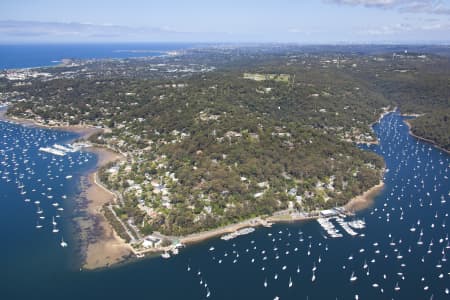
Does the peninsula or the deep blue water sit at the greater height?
the peninsula

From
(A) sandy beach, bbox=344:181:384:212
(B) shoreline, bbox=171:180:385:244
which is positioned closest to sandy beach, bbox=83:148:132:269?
(B) shoreline, bbox=171:180:385:244

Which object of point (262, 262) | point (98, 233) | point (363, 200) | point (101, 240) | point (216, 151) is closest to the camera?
point (262, 262)

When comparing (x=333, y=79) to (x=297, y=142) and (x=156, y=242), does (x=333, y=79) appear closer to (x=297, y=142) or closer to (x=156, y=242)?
(x=297, y=142)

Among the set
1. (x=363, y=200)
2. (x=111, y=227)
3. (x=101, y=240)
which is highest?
(x=363, y=200)

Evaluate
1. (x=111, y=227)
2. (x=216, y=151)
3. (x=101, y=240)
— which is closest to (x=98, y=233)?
(x=111, y=227)

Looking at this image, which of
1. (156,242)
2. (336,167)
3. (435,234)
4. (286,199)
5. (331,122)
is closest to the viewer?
(156,242)

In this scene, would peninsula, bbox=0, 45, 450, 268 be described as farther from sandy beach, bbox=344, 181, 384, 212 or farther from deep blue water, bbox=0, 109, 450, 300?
deep blue water, bbox=0, 109, 450, 300

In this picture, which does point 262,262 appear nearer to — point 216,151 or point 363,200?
point 363,200

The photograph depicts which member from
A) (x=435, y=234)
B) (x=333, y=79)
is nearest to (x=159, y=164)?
(x=435, y=234)

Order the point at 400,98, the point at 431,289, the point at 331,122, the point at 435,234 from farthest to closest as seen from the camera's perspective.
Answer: the point at 400,98 < the point at 331,122 < the point at 435,234 < the point at 431,289
